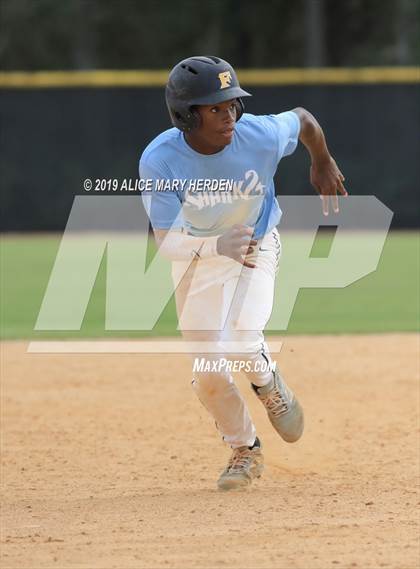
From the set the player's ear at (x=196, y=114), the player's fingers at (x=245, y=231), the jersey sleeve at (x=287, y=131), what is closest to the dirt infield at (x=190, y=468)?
the player's fingers at (x=245, y=231)

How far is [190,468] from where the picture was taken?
23.3 ft

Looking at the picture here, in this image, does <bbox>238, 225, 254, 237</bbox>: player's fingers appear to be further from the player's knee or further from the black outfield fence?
the black outfield fence

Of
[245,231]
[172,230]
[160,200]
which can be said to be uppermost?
[160,200]

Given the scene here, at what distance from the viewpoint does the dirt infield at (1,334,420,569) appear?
205 inches

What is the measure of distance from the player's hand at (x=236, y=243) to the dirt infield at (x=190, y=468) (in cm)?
128

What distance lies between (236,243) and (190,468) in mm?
1833

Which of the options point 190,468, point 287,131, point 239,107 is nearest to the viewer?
point 239,107

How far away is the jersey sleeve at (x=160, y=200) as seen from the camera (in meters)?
6.18

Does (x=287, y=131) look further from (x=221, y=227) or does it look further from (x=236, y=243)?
(x=236, y=243)

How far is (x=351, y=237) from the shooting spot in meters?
21.0

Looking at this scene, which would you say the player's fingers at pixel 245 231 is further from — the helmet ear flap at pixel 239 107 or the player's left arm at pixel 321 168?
the player's left arm at pixel 321 168

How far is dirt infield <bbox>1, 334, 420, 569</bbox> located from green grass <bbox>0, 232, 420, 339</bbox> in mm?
1094

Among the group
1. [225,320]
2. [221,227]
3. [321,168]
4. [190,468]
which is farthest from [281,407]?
[321,168]

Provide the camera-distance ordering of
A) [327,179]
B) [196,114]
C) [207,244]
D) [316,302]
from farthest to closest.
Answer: [316,302] → [327,179] → [196,114] → [207,244]
